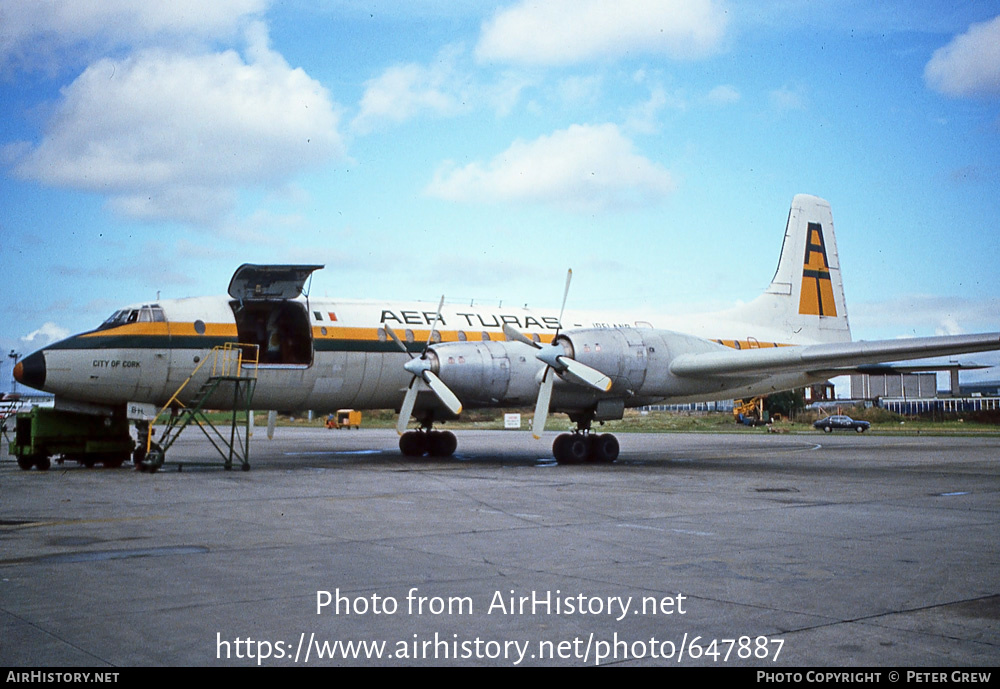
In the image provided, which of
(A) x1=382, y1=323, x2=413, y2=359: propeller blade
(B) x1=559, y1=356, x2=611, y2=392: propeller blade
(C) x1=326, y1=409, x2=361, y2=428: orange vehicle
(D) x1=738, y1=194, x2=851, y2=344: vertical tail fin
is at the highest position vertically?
(D) x1=738, y1=194, x2=851, y2=344: vertical tail fin

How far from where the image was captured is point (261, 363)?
22.5 meters

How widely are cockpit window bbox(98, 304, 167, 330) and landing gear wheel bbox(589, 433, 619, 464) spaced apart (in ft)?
36.3

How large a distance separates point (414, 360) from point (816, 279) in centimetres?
1532

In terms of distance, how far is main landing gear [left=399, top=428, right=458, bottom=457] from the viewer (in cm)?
2511

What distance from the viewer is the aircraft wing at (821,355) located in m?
18.8

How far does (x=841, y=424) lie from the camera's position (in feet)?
181

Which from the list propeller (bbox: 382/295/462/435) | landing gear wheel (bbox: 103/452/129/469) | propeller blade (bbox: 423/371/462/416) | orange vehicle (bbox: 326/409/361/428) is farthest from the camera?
orange vehicle (bbox: 326/409/361/428)

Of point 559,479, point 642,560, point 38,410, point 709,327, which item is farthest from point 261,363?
point 642,560

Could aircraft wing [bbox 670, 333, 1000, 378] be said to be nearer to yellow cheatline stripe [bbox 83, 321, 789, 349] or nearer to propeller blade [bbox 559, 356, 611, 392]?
propeller blade [bbox 559, 356, 611, 392]

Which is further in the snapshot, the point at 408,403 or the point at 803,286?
the point at 803,286

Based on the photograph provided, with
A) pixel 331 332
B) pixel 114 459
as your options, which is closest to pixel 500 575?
pixel 331 332

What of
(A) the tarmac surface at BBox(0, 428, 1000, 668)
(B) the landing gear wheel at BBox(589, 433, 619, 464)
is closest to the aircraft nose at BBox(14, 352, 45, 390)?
(A) the tarmac surface at BBox(0, 428, 1000, 668)

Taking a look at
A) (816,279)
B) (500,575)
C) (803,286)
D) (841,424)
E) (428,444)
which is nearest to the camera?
(500,575)

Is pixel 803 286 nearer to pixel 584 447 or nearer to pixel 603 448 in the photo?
pixel 603 448
